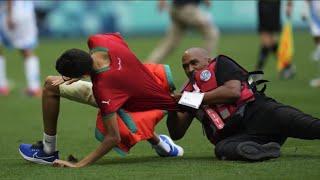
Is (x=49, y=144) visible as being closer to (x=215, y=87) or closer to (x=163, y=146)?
(x=163, y=146)

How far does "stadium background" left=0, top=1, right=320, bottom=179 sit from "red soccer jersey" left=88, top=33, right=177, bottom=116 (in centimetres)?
49

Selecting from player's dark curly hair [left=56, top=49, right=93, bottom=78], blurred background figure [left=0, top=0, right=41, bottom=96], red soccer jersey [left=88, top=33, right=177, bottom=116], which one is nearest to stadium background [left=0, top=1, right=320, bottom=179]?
blurred background figure [left=0, top=0, right=41, bottom=96]

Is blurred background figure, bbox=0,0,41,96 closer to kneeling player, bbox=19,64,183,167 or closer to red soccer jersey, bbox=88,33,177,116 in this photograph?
kneeling player, bbox=19,64,183,167

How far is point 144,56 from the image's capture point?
2047 cm

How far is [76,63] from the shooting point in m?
7.04

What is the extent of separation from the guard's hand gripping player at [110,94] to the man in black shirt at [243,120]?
26 cm

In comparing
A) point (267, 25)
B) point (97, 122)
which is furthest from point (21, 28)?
point (97, 122)

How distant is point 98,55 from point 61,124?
3974mm

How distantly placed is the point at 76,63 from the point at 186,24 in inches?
342

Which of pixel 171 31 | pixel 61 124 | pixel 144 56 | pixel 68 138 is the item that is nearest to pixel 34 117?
pixel 61 124

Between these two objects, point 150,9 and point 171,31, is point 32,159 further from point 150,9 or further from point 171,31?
Answer: point 150,9

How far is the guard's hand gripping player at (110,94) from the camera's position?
7.15 meters

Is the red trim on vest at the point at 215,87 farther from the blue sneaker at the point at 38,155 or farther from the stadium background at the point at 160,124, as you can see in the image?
the blue sneaker at the point at 38,155

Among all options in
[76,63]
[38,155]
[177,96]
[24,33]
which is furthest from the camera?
[24,33]
